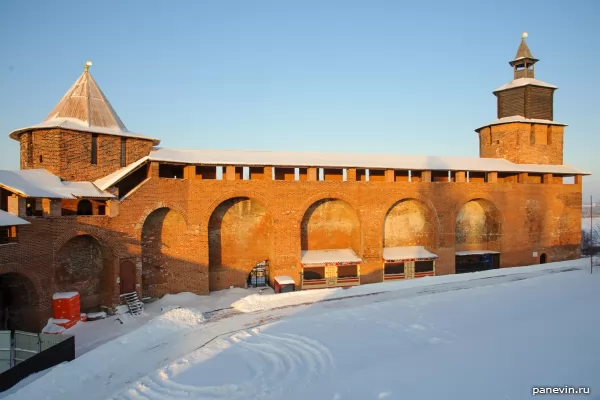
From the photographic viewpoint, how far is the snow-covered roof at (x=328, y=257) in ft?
60.5

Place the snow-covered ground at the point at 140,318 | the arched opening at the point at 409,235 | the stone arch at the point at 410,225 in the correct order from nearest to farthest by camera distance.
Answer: the snow-covered ground at the point at 140,318, the arched opening at the point at 409,235, the stone arch at the point at 410,225

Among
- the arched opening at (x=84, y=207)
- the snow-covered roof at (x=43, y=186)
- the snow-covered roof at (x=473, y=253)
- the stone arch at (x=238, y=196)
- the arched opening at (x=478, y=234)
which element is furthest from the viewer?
the arched opening at (x=478, y=234)

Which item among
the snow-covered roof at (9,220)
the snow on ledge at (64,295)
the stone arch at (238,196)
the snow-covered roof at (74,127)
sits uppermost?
the snow-covered roof at (74,127)

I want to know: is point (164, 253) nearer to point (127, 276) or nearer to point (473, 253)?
point (127, 276)

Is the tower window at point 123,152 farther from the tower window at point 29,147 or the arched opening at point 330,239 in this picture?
the arched opening at point 330,239

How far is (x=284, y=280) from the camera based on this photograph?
17.1 metres

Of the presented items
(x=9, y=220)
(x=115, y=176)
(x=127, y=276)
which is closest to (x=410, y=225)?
(x=127, y=276)

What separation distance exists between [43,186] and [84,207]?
2672 mm

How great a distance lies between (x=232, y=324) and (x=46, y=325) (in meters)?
6.65

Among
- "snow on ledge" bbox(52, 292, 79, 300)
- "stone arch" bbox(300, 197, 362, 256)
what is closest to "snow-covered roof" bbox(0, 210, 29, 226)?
"snow on ledge" bbox(52, 292, 79, 300)

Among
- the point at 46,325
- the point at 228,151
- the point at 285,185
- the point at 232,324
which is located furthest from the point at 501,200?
→ the point at 46,325

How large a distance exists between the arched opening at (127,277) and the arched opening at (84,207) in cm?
337

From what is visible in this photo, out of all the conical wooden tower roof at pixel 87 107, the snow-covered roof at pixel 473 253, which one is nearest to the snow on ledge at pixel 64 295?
the conical wooden tower roof at pixel 87 107

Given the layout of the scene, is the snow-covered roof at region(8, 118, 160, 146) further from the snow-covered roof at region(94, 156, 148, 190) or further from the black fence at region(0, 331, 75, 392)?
the black fence at region(0, 331, 75, 392)
